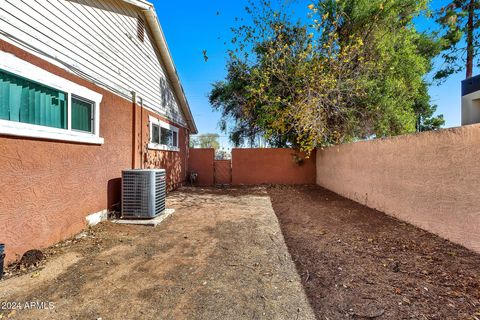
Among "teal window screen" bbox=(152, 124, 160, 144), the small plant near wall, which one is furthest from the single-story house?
the small plant near wall

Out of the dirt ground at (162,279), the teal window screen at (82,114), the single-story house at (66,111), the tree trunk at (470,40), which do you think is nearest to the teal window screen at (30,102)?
the single-story house at (66,111)

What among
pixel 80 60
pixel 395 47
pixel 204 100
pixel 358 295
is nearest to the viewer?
pixel 358 295

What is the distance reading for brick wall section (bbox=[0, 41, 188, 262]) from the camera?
9.50 feet

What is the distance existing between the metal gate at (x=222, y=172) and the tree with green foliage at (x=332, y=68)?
3.27 meters

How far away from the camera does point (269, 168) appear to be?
12344 mm

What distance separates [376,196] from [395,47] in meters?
7.62

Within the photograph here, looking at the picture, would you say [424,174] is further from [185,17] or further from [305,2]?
[185,17]

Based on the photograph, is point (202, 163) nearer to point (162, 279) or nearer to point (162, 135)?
point (162, 135)

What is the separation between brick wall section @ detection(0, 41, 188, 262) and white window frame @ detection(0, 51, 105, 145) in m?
0.09

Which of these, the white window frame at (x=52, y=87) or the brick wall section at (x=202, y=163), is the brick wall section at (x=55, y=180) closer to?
the white window frame at (x=52, y=87)

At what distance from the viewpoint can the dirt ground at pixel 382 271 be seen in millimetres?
2215

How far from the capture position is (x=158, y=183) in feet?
17.0

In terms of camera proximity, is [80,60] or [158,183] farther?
[158,183]

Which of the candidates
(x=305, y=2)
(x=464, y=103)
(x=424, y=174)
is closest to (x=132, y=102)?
(x=424, y=174)
